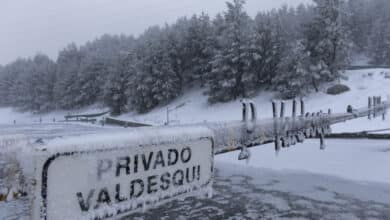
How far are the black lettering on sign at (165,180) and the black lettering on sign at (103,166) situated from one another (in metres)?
0.39

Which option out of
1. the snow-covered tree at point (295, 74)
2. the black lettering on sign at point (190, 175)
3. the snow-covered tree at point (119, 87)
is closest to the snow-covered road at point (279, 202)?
the black lettering on sign at point (190, 175)

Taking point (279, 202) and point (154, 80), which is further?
point (154, 80)

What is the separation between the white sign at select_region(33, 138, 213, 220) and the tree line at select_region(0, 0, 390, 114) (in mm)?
32759

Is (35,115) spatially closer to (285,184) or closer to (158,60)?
(158,60)

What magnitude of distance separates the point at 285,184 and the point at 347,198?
2.42m

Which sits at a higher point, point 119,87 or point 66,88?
point 66,88

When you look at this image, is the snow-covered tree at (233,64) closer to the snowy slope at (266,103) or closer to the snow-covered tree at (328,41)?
the snowy slope at (266,103)

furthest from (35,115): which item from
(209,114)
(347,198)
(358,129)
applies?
(347,198)

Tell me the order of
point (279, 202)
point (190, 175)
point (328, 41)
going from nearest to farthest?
1. point (190, 175)
2. point (279, 202)
3. point (328, 41)

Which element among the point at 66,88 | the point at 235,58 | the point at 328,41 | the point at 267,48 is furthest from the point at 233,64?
the point at 66,88

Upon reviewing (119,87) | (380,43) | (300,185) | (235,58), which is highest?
(380,43)

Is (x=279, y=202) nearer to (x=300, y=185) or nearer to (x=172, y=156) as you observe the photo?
(x=300, y=185)

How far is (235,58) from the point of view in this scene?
38531 mm

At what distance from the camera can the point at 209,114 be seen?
38.2 m
